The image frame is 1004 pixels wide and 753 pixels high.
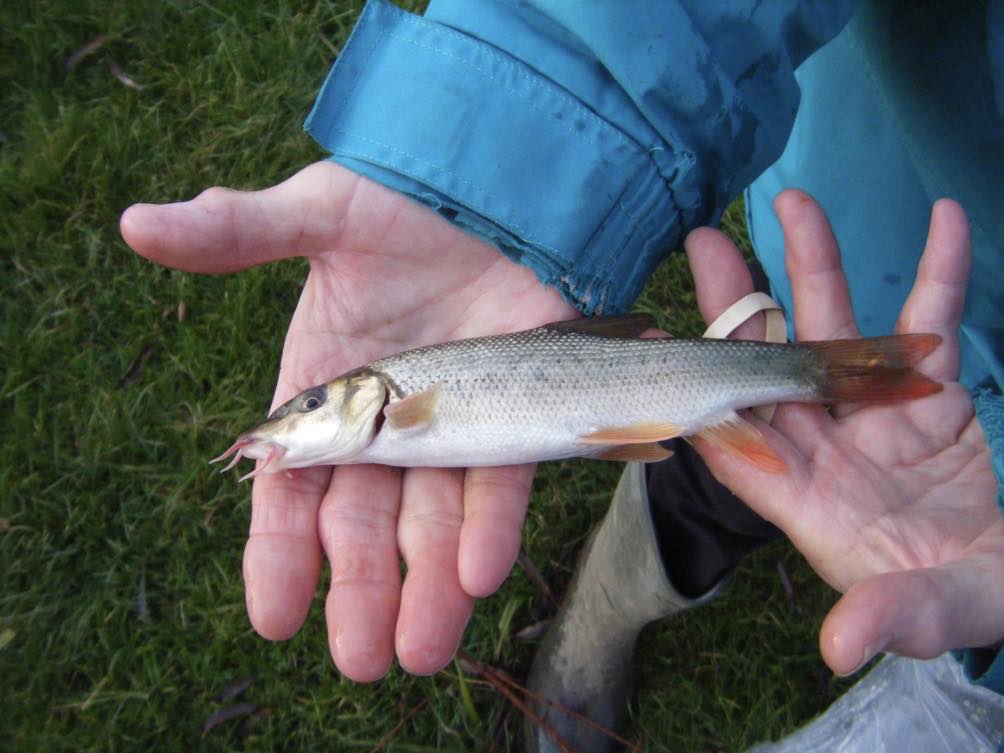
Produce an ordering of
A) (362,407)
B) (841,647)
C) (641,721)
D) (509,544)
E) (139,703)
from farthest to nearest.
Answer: (641,721) < (139,703) < (362,407) < (509,544) < (841,647)

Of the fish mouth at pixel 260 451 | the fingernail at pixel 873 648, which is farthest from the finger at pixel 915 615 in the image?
the fish mouth at pixel 260 451

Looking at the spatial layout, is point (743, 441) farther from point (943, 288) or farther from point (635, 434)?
point (943, 288)

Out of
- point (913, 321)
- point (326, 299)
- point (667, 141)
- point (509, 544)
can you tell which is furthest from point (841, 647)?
point (326, 299)

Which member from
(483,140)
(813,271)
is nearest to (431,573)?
(483,140)

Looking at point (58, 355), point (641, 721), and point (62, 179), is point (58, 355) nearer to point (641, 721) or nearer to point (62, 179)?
point (62, 179)

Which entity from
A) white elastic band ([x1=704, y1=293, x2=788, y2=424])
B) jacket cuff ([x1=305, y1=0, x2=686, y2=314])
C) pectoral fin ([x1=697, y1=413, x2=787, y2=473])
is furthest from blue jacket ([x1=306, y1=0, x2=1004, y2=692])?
pectoral fin ([x1=697, y1=413, x2=787, y2=473])

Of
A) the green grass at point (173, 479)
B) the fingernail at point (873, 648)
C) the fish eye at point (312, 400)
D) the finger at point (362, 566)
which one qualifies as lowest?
the green grass at point (173, 479)

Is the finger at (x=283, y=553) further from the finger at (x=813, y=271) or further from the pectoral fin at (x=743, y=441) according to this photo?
the finger at (x=813, y=271)
